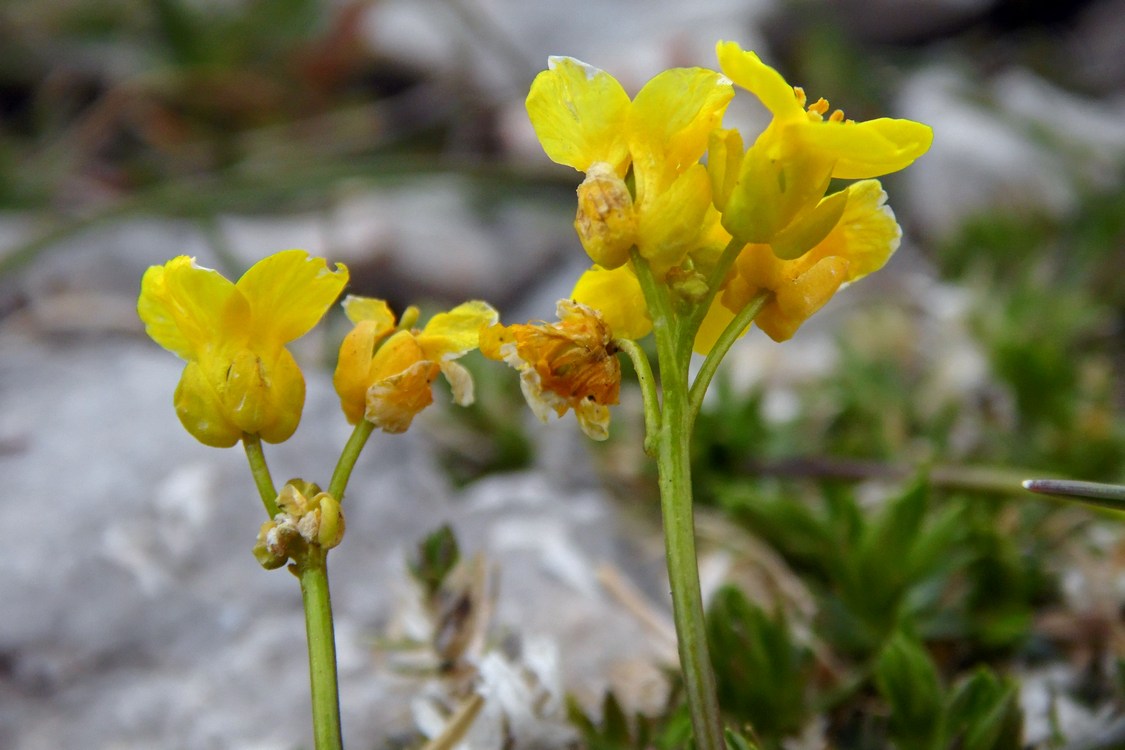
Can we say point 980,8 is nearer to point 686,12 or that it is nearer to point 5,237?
point 686,12

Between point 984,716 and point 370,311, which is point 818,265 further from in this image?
point 984,716

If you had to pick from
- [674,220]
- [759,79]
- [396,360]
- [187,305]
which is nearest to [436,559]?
[396,360]

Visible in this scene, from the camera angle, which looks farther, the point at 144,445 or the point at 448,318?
the point at 144,445

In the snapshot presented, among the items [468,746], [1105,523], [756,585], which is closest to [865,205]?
[468,746]

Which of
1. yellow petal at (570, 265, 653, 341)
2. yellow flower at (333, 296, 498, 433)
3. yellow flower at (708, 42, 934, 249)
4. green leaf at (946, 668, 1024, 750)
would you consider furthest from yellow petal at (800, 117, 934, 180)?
green leaf at (946, 668, 1024, 750)

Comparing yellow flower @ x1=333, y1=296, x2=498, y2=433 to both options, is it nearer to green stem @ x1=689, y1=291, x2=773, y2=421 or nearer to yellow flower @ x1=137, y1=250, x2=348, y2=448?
yellow flower @ x1=137, y1=250, x2=348, y2=448

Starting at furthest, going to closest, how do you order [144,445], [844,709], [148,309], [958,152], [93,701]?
[958,152]
[144,445]
[93,701]
[844,709]
[148,309]

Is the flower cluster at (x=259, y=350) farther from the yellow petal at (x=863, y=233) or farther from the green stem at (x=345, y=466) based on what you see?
the yellow petal at (x=863, y=233)

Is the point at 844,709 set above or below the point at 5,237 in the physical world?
below
